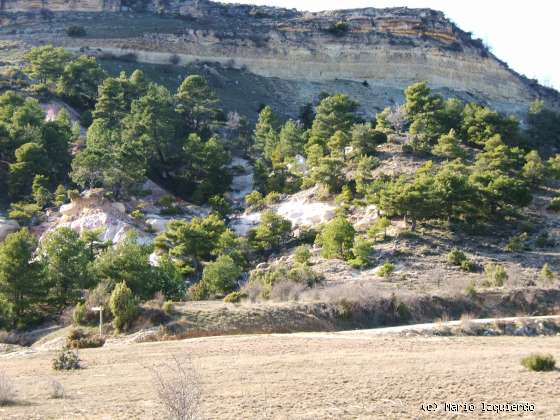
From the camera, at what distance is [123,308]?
76.6 ft

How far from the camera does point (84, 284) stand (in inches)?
1098

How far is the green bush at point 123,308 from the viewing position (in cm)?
2325

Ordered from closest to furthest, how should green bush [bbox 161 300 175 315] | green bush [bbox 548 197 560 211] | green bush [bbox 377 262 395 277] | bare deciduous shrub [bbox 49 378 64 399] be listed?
1. bare deciduous shrub [bbox 49 378 64 399]
2. green bush [bbox 161 300 175 315]
3. green bush [bbox 377 262 395 277]
4. green bush [bbox 548 197 560 211]

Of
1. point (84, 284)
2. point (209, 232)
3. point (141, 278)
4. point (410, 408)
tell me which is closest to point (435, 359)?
point (410, 408)

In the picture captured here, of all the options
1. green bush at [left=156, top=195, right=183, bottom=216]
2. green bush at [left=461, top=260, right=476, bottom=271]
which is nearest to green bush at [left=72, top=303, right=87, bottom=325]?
green bush at [left=461, top=260, right=476, bottom=271]

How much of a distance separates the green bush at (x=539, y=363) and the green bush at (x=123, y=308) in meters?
12.0

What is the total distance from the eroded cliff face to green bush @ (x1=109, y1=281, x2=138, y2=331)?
48.0 metres

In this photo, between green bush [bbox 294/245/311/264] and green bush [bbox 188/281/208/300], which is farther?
green bush [bbox 294/245/311/264]

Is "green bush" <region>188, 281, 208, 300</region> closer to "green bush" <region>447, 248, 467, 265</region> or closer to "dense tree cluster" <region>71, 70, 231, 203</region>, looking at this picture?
"green bush" <region>447, 248, 467, 265</region>

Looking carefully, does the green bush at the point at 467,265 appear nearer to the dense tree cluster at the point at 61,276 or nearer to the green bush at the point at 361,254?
the green bush at the point at 361,254

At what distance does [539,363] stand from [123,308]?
12.6m

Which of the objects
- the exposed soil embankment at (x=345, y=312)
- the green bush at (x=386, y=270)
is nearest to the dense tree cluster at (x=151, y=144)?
the green bush at (x=386, y=270)

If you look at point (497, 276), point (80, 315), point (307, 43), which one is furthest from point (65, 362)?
point (307, 43)

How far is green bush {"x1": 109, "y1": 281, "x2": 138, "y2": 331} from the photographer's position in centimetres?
2325
